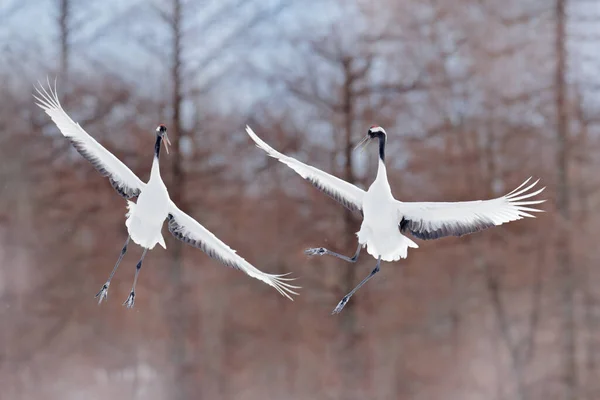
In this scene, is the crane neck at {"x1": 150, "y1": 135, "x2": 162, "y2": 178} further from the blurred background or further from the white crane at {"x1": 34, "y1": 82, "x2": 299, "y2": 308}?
the blurred background

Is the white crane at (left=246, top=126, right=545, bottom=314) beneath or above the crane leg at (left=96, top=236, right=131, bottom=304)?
above

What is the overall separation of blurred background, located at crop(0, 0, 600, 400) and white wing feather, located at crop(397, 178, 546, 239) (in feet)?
0.86

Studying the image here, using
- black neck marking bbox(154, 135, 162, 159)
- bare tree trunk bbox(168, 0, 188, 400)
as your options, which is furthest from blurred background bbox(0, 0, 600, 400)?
black neck marking bbox(154, 135, 162, 159)

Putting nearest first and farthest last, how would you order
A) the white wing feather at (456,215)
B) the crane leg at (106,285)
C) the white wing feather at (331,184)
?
the white wing feather at (456,215) → the white wing feather at (331,184) → the crane leg at (106,285)

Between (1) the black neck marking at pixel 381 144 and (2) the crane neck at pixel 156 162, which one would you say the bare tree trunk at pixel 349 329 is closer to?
(1) the black neck marking at pixel 381 144

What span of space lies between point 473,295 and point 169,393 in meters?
0.85

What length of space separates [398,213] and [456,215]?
0.41ft

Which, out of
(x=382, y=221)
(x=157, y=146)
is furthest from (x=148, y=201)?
(x=382, y=221)

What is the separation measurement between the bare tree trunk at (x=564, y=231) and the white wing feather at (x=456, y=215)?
328 mm

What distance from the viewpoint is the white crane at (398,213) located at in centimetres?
125

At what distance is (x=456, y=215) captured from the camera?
1266 mm

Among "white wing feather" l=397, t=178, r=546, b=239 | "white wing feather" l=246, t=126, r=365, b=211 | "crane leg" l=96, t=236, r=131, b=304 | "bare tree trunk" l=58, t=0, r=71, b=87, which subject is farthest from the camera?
"bare tree trunk" l=58, t=0, r=71, b=87

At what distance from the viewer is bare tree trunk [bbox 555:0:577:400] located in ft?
5.02

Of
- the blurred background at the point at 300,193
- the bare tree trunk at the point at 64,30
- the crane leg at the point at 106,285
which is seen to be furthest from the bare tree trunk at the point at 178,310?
the bare tree trunk at the point at 64,30
